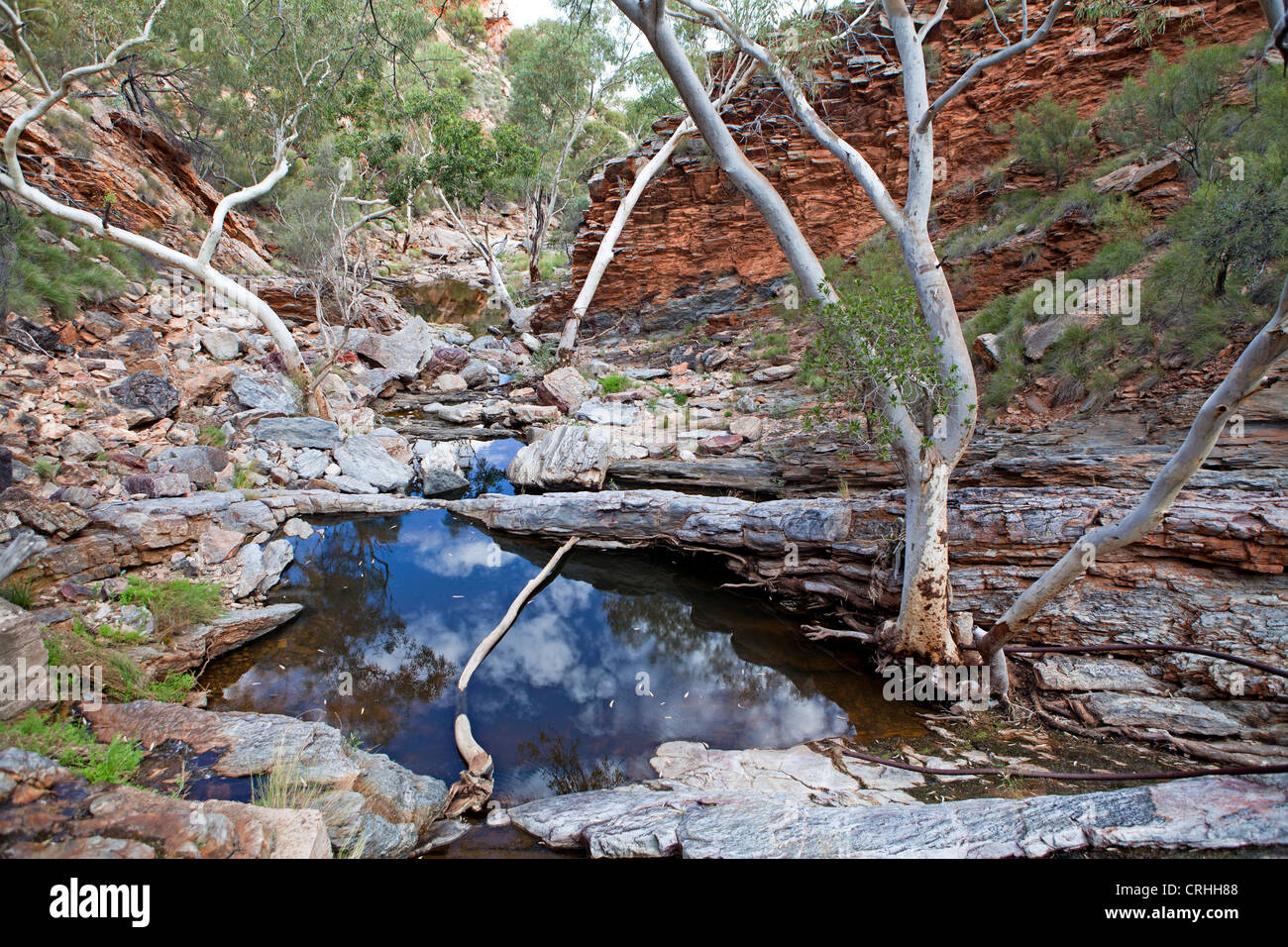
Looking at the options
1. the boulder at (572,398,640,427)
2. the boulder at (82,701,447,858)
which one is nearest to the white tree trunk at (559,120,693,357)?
the boulder at (572,398,640,427)

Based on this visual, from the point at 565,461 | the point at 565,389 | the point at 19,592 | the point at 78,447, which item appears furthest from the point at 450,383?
the point at 19,592

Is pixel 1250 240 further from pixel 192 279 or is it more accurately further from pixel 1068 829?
pixel 192 279

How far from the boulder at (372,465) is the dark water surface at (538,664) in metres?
1.28

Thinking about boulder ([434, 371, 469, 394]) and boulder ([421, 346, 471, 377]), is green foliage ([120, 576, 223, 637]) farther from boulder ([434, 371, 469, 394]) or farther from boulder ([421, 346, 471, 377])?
boulder ([421, 346, 471, 377])

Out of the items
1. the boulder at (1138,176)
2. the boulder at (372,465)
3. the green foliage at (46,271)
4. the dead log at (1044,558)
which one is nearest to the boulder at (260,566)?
the boulder at (372,465)

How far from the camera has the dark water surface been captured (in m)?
4.75

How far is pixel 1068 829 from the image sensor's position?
2695 mm

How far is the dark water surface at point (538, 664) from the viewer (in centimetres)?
475

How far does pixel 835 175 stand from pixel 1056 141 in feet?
17.7

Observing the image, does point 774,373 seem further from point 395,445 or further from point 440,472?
point 395,445

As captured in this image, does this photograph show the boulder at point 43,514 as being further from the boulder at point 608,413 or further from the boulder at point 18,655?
the boulder at point 608,413

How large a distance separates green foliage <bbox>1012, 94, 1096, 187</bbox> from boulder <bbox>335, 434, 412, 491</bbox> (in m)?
13.2

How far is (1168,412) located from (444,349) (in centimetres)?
1447

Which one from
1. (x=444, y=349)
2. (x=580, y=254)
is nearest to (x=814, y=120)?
(x=444, y=349)
